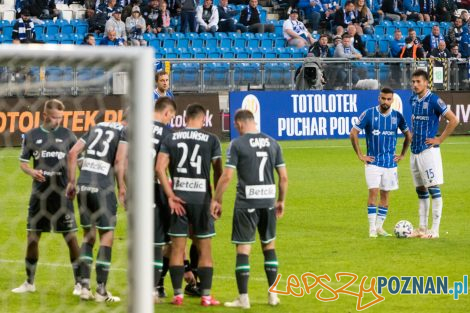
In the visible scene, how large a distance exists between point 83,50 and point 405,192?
14578 millimetres

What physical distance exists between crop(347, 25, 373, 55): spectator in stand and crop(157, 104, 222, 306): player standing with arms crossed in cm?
Answer: 2181

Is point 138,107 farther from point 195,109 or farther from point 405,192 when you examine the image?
point 405,192

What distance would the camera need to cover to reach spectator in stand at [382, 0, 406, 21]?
37094 millimetres

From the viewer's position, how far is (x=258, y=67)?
92.6 ft

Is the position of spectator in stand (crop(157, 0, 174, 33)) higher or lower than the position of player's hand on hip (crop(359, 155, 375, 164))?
higher

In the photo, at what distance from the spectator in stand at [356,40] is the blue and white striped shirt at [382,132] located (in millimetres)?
17421

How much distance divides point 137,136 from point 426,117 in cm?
909

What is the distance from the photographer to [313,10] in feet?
114

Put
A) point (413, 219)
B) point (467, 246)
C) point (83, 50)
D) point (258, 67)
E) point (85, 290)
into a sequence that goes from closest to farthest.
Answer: point (83, 50), point (85, 290), point (467, 246), point (413, 219), point (258, 67)

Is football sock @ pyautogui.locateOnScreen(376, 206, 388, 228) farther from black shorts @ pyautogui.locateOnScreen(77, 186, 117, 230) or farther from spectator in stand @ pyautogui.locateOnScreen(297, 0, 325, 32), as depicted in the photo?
spectator in stand @ pyautogui.locateOnScreen(297, 0, 325, 32)

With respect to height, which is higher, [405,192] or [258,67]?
[258,67]

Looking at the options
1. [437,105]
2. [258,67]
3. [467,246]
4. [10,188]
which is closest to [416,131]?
[437,105]

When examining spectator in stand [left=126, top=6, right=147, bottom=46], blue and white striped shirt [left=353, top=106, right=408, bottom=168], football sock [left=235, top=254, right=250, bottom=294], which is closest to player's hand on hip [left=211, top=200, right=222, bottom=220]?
football sock [left=235, top=254, right=250, bottom=294]

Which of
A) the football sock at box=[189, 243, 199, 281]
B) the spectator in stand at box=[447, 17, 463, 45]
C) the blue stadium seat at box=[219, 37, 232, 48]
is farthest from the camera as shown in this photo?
the spectator in stand at box=[447, 17, 463, 45]
